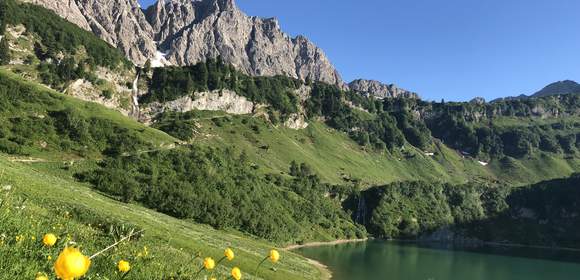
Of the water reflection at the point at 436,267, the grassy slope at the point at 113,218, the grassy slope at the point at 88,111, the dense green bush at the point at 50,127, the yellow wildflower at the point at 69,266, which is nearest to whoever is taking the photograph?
the yellow wildflower at the point at 69,266

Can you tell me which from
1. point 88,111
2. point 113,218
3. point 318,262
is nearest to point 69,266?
point 113,218

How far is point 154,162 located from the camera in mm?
130125

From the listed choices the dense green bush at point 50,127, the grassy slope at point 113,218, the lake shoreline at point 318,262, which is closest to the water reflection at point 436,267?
the lake shoreline at point 318,262

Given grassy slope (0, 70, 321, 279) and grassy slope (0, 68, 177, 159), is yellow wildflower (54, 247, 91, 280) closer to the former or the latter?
grassy slope (0, 70, 321, 279)

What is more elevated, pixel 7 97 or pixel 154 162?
pixel 7 97

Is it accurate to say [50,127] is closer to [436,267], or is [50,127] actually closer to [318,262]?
[318,262]

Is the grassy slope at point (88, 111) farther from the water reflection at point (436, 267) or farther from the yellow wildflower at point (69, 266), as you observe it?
the yellow wildflower at point (69, 266)

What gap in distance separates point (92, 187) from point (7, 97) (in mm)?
46084

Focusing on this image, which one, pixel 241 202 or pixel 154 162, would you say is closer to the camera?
pixel 154 162

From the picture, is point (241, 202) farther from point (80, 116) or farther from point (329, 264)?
point (80, 116)

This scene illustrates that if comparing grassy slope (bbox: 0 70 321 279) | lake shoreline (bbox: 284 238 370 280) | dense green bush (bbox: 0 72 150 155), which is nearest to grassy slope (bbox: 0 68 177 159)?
grassy slope (bbox: 0 70 321 279)

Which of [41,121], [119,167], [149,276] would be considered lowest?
[149,276]

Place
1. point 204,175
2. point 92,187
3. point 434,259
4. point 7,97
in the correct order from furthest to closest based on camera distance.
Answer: point 434,259 → point 204,175 → point 7,97 → point 92,187

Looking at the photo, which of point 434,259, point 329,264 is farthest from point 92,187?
point 434,259
